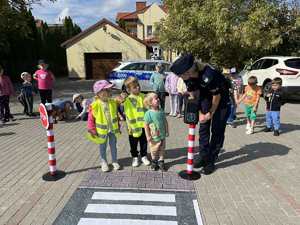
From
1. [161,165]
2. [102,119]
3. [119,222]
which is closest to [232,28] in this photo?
[161,165]

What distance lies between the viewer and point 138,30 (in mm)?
49375

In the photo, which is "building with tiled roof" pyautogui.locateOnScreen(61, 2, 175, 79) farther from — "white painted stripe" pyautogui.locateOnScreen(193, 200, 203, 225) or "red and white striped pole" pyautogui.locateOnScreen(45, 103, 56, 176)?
"white painted stripe" pyautogui.locateOnScreen(193, 200, 203, 225)

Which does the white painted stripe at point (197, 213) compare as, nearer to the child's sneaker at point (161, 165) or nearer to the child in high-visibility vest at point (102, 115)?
the child's sneaker at point (161, 165)

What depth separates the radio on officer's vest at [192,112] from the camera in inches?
181

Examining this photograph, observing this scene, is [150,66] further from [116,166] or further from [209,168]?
[209,168]

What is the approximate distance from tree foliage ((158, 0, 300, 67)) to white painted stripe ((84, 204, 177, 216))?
14570 millimetres

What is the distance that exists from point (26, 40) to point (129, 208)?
23.4m

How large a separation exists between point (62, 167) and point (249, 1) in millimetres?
16630

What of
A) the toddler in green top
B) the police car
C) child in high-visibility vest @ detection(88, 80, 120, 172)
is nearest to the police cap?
the toddler in green top

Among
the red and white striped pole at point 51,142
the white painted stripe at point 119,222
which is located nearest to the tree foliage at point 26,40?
the red and white striped pole at point 51,142

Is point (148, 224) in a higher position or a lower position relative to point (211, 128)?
lower

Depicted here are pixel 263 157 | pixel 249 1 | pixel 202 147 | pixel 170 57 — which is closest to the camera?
pixel 202 147

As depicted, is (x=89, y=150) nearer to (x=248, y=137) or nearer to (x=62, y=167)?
(x=62, y=167)

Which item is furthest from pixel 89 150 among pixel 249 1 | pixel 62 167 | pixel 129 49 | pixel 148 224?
pixel 129 49
